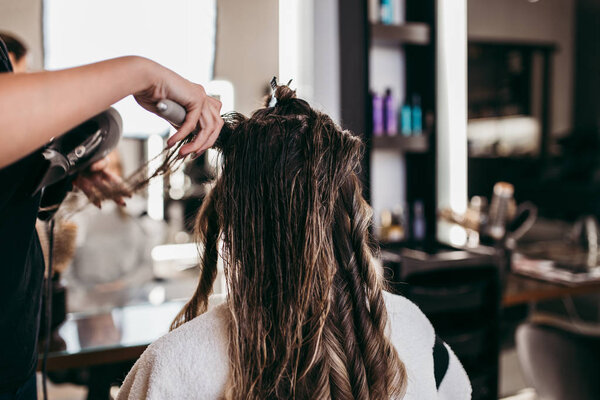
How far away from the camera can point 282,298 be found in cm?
72

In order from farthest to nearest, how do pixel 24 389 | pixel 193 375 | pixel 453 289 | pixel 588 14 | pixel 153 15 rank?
pixel 588 14, pixel 153 15, pixel 453 289, pixel 24 389, pixel 193 375

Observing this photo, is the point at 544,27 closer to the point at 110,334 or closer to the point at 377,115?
the point at 377,115

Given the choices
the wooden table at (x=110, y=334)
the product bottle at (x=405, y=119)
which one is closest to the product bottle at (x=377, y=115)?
the product bottle at (x=405, y=119)

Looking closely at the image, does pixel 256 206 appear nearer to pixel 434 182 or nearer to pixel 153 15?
pixel 153 15

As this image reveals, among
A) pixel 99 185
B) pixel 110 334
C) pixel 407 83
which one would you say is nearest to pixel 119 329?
pixel 110 334

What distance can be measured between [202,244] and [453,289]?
3.42ft

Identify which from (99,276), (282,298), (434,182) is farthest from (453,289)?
(99,276)

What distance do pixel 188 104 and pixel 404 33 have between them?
188cm

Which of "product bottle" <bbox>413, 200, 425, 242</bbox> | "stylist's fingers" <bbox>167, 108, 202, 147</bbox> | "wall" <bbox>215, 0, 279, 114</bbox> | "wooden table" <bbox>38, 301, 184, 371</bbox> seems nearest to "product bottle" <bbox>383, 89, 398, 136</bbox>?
"product bottle" <bbox>413, 200, 425, 242</bbox>

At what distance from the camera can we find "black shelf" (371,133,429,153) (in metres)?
2.31

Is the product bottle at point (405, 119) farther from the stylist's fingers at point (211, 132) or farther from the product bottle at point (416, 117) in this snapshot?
the stylist's fingers at point (211, 132)

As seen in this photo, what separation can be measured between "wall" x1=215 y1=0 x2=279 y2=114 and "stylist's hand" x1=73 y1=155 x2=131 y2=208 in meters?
0.73

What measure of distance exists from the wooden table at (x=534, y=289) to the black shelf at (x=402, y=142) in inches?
28.4

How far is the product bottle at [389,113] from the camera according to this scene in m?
2.32
